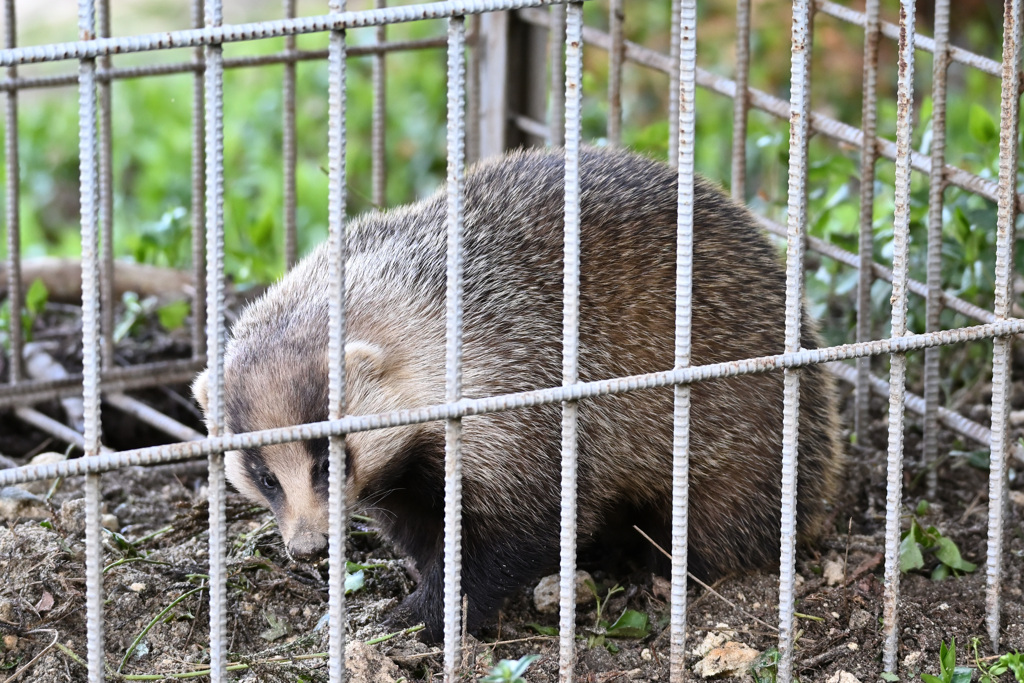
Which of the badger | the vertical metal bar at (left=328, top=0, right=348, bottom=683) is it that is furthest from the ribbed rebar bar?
the vertical metal bar at (left=328, top=0, right=348, bottom=683)

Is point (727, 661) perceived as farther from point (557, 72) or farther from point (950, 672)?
point (557, 72)

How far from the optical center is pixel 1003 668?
9.78ft

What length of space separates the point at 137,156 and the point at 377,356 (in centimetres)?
540

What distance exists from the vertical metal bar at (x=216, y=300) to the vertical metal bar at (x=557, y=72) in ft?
7.96

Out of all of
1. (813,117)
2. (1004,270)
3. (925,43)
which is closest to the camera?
(1004,270)

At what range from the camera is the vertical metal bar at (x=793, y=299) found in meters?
2.65

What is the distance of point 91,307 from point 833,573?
2181 mm

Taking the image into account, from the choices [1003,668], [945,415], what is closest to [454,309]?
[1003,668]

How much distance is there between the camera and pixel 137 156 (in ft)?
26.3

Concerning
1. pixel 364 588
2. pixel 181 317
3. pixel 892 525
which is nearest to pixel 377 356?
pixel 364 588

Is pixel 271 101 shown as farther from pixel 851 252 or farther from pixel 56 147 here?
pixel 851 252

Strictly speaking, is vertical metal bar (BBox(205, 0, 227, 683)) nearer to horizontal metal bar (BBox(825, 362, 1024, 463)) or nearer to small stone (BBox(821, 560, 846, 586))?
small stone (BBox(821, 560, 846, 586))

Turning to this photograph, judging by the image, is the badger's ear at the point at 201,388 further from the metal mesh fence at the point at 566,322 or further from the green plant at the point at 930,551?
the green plant at the point at 930,551

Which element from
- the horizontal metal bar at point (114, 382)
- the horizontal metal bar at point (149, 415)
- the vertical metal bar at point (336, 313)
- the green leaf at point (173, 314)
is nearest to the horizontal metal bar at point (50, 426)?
the horizontal metal bar at point (114, 382)
